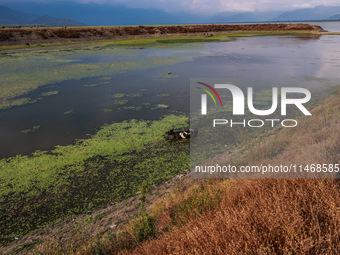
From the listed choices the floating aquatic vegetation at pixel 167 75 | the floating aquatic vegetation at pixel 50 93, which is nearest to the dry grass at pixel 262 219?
the floating aquatic vegetation at pixel 50 93

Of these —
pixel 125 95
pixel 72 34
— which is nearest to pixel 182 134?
pixel 125 95

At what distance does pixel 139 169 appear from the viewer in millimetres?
6215

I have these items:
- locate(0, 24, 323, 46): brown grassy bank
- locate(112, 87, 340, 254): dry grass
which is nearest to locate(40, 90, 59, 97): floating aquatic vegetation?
locate(112, 87, 340, 254): dry grass

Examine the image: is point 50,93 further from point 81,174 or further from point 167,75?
point 81,174

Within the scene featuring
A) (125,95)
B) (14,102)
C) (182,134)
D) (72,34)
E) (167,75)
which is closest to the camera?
(182,134)

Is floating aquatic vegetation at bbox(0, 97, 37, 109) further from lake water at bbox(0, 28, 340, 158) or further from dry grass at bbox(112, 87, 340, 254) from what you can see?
dry grass at bbox(112, 87, 340, 254)

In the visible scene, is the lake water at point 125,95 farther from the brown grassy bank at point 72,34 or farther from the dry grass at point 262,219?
the brown grassy bank at point 72,34

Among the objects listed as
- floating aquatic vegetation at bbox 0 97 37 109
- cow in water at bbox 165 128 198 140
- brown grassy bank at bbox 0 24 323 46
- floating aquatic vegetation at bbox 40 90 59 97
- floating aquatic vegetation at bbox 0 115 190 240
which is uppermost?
brown grassy bank at bbox 0 24 323 46

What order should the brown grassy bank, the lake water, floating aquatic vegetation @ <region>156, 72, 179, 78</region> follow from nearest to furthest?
1. the lake water
2. floating aquatic vegetation @ <region>156, 72, 179, 78</region>
3. the brown grassy bank

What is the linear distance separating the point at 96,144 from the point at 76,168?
4.38 ft

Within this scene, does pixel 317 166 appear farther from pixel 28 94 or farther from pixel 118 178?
pixel 28 94

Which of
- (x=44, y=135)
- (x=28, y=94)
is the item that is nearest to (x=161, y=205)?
(x=44, y=135)

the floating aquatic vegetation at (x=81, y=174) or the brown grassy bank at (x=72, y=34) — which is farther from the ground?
the brown grassy bank at (x=72, y=34)

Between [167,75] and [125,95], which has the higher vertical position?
[167,75]
